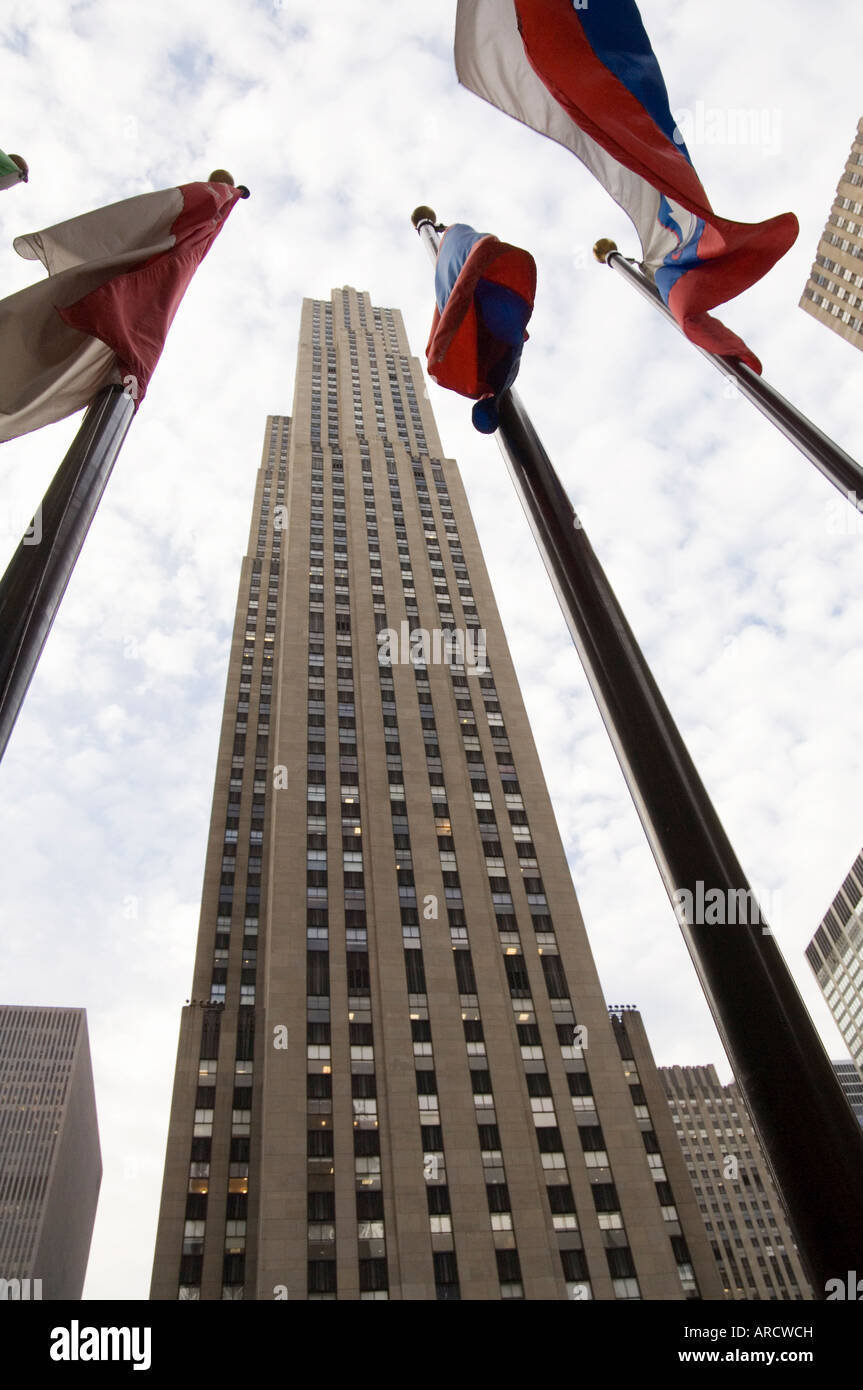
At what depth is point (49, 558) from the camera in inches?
285

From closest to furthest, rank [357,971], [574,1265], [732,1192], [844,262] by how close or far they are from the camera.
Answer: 1. [574,1265]
2. [357,971]
3. [844,262]
4. [732,1192]

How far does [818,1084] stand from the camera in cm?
423

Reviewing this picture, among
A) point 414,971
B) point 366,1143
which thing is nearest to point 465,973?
point 414,971

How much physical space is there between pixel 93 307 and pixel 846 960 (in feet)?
550

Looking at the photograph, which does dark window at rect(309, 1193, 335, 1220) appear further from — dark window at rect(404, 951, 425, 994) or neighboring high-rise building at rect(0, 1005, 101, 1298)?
neighboring high-rise building at rect(0, 1005, 101, 1298)

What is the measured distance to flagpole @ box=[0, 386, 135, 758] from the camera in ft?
21.3

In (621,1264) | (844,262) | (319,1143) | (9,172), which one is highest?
(844,262)

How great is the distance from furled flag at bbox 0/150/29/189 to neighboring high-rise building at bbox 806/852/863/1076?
494 feet

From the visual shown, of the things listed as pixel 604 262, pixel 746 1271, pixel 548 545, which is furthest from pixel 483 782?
pixel 746 1271

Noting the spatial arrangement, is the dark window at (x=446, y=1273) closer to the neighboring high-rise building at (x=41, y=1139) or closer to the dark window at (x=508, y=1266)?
the dark window at (x=508, y=1266)

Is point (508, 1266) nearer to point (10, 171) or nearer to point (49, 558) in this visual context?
point (49, 558)

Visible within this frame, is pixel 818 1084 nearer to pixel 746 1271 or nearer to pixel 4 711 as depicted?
pixel 4 711

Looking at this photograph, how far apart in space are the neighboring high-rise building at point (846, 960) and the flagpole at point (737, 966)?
151 meters

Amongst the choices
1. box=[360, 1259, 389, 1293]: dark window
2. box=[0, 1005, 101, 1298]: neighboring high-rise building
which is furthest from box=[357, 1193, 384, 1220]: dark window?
box=[0, 1005, 101, 1298]: neighboring high-rise building
